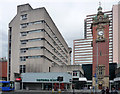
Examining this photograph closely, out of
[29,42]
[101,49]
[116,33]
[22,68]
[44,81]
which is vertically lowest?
[44,81]

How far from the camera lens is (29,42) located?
175 ft

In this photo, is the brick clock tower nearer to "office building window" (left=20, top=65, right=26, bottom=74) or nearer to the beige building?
"office building window" (left=20, top=65, right=26, bottom=74)

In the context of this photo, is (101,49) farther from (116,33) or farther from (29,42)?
(116,33)

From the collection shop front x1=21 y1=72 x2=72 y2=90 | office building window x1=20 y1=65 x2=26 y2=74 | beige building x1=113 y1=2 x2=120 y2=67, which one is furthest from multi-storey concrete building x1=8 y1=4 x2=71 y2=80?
beige building x1=113 y1=2 x2=120 y2=67

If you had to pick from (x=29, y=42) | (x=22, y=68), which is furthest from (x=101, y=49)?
(x=22, y=68)

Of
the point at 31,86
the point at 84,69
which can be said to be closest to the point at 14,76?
the point at 31,86

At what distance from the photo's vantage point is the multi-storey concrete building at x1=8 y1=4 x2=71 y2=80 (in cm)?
5206

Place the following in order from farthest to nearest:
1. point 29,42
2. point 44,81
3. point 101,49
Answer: point 101,49 < point 29,42 < point 44,81

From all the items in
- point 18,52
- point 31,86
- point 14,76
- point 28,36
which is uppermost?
→ point 28,36

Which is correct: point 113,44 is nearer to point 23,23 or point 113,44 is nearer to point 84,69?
point 84,69

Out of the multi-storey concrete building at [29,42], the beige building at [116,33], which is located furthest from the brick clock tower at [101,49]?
the beige building at [116,33]

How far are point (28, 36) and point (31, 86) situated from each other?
16.1m

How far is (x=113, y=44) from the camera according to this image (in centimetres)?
11800

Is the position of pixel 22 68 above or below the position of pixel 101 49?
below
